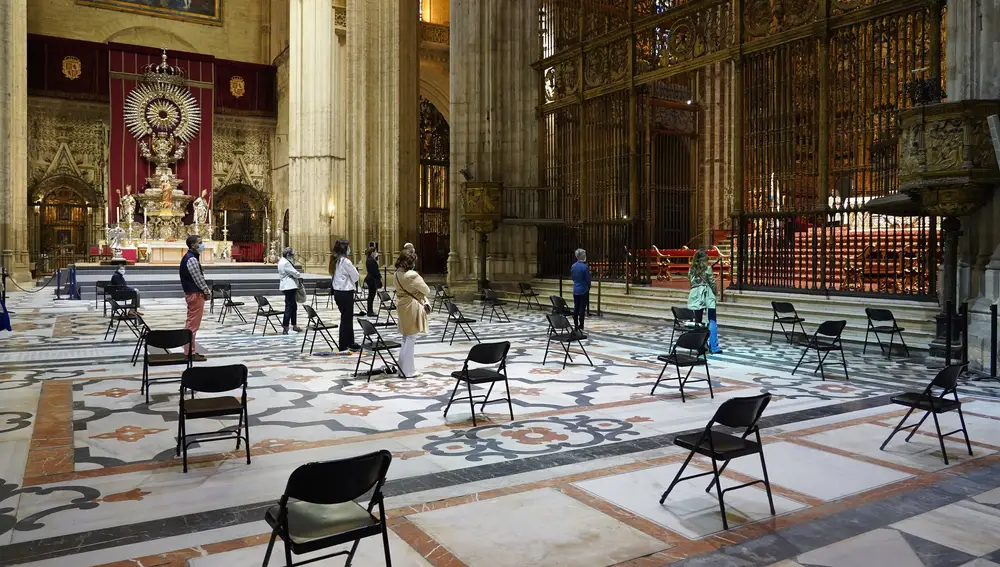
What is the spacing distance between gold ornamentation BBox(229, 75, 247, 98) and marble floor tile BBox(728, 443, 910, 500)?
35323 millimetres

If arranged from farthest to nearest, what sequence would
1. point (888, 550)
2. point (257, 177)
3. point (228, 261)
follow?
point (257, 177) < point (228, 261) < point (888, 550)

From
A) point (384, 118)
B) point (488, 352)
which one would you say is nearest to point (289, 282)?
point (488, 352)

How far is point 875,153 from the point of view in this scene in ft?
40.4

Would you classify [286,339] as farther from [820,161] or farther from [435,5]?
[435,5]

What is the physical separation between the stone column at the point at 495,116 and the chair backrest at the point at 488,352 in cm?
1271

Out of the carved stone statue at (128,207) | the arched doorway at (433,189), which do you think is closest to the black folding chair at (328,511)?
the arched doorway at (433,189)

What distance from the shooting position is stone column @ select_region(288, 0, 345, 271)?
27.4 metres

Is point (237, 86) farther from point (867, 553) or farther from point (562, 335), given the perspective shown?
point (867, 553)

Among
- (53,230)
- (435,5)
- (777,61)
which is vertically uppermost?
(435,5)

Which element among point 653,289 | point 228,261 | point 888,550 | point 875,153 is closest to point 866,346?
point 875,153

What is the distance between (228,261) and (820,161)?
77.2ft

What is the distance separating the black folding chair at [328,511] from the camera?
2779mm

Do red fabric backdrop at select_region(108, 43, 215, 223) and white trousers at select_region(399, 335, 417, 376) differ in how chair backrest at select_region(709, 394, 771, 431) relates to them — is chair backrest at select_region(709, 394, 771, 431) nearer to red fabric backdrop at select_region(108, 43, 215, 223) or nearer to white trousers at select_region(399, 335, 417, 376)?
white trousers at select_region(399, 335, 417, 376)

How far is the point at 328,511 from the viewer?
3215 millimetres
